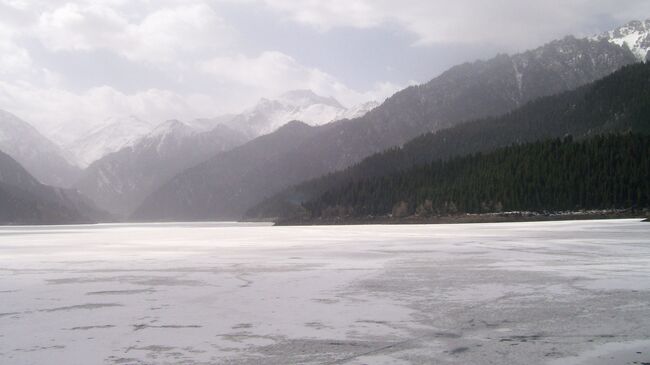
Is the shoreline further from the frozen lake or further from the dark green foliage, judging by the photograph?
the frozen lake

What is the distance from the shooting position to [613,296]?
12.6 meters

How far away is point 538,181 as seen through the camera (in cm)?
11006

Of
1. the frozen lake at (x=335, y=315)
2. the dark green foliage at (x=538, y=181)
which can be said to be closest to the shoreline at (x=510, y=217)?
the dark green foliage at (x=538, y=181)

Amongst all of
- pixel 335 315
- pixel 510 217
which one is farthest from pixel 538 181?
pixel 335 315

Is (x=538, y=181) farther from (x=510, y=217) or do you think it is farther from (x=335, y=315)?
(x=335, y=315)

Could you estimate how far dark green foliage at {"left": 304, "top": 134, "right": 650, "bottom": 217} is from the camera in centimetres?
10012

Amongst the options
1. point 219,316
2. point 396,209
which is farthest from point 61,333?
point 396,209

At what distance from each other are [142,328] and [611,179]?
10897 centimetres

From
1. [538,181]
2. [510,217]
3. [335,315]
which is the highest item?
[538,181]

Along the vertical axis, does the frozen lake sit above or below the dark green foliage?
below

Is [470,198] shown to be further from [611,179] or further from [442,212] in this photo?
[611,179]

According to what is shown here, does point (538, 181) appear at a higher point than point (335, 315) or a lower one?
higher

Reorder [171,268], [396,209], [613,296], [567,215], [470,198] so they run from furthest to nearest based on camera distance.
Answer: [396,209] < [470,198] < [567,215] < [171,268] < [613,296]

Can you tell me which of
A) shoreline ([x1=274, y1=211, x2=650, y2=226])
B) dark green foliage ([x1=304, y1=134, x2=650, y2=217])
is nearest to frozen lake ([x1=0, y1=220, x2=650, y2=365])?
shoreline ([x1=274, y1=211, x2=650, y2=226])
